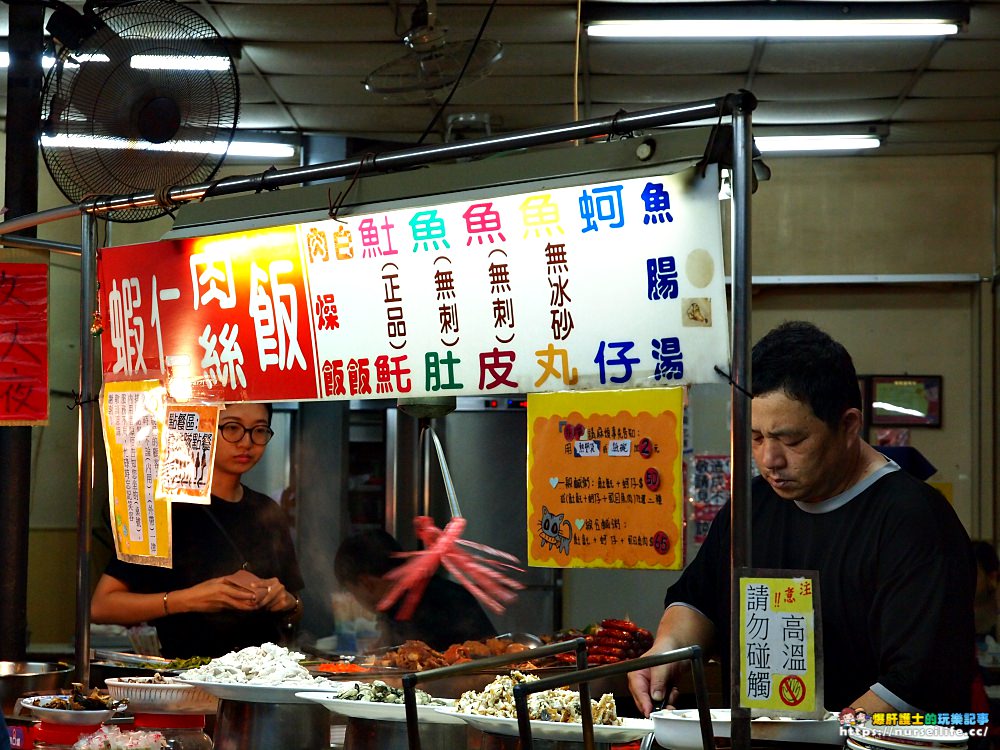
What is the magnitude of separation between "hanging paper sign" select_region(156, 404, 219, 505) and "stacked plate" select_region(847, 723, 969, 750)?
172cm

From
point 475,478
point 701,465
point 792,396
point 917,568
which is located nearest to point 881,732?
point 917,568

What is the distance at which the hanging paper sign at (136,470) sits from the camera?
297 cm

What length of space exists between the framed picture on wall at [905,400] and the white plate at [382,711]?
5.88 meters

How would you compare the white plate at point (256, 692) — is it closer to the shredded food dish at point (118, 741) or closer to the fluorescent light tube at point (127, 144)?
the shredded food dish at point (118, 741)

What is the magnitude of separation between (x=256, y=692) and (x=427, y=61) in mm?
2717

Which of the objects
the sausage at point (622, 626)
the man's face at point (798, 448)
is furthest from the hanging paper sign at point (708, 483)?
the man's face at point (798, 448)

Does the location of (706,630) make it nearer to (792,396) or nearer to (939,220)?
(792,396)

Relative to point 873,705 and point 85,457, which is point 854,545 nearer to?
point 873,705

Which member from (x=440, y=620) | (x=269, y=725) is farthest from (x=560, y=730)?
(x=440, y=620)

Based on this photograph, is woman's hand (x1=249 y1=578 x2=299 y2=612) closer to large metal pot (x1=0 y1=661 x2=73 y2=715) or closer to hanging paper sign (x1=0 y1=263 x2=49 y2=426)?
large metal pot (x1=0 y1=661 x2=73 y2=715)

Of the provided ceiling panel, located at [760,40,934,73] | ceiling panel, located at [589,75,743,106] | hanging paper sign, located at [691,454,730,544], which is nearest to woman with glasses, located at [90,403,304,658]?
ceiling panel, located at [589,75,743,106]

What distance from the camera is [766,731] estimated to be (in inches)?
76.5

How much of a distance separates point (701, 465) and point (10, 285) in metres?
5.13

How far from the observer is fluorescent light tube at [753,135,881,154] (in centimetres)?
723
